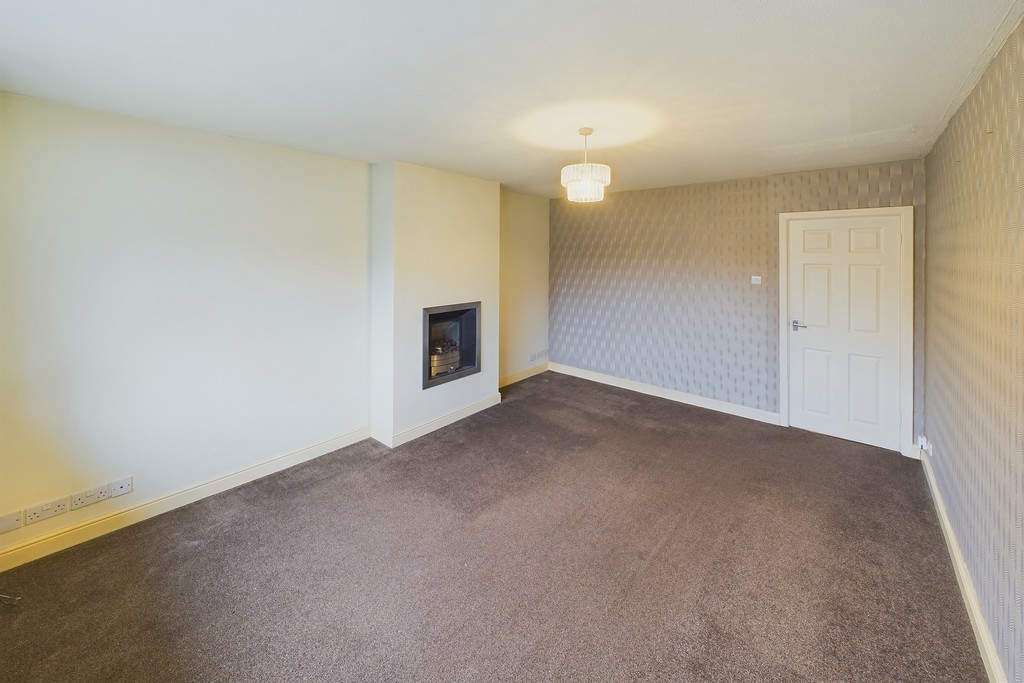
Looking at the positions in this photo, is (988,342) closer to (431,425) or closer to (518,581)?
(518,581)

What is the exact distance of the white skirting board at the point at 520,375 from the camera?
566cm

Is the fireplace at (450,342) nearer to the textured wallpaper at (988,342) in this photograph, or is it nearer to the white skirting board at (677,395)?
the white skirting board at (677,395)

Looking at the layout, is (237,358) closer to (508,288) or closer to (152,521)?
(152,521)

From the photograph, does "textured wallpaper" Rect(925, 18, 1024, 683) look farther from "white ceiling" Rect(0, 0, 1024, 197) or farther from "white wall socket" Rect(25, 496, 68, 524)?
"white wall socket" Rect(25, 496, 68, 524)

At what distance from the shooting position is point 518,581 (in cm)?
225

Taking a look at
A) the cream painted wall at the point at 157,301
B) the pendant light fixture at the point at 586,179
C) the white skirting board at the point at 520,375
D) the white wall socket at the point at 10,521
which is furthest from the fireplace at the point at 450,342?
the white wall socket at the point at 10,521

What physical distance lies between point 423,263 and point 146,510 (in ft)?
8.37

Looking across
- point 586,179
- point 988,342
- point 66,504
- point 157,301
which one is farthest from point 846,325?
point 66,504

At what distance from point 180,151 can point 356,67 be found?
1.58 m

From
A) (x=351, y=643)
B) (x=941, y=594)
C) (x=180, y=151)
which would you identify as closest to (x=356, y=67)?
(x=180, y=151)

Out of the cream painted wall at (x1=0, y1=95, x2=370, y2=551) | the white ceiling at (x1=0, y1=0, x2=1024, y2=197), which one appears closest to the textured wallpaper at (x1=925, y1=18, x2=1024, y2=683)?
the white ceiling at (x1=0, y1=0, x2=1024, y2=197)

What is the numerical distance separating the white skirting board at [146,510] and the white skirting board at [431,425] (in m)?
0.37

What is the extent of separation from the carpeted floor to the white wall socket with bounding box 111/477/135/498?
0.73 ft

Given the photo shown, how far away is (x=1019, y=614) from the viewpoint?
4.97 ft
